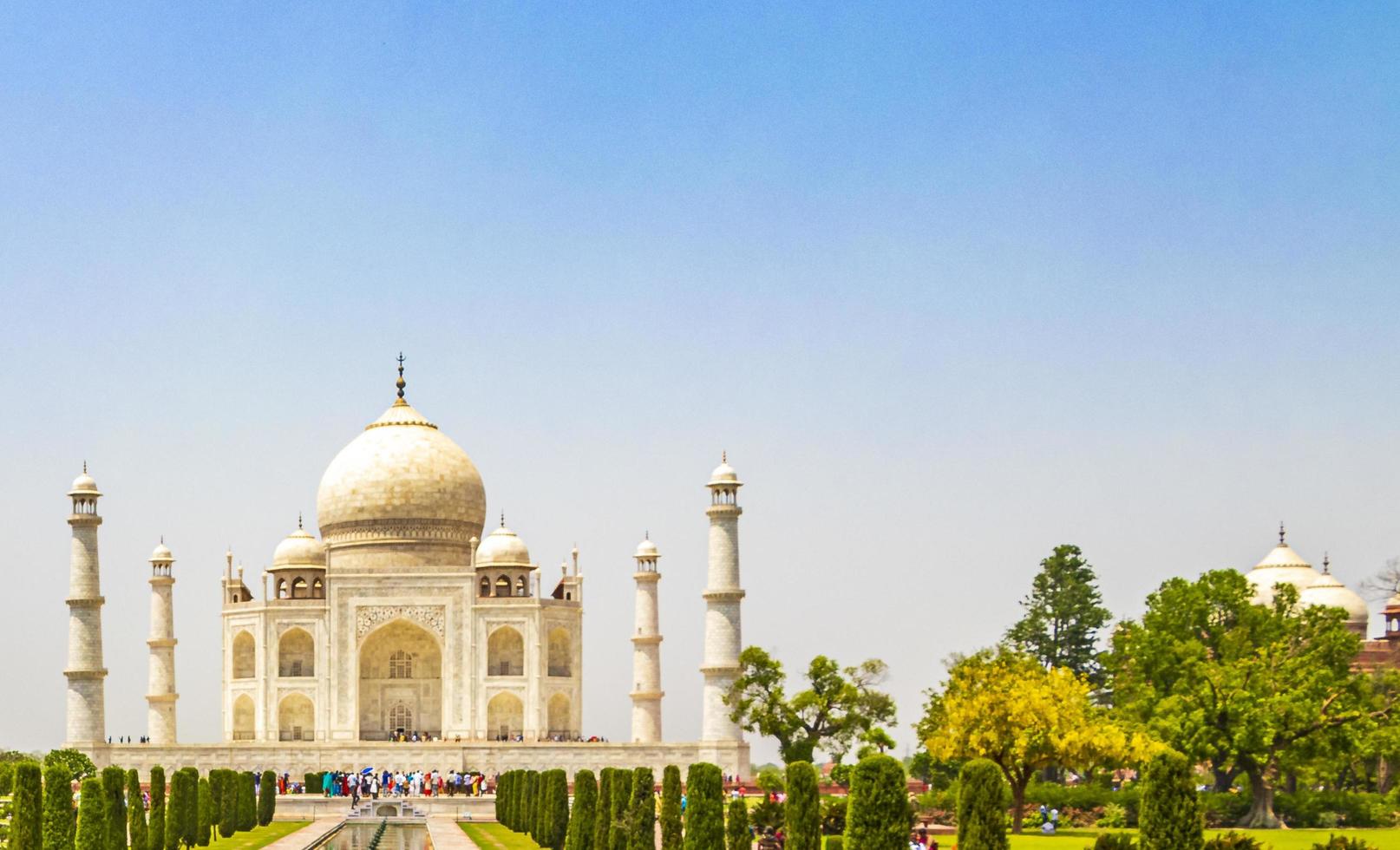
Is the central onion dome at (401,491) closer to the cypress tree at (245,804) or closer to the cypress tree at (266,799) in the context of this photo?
the cypress tree at (266,799)

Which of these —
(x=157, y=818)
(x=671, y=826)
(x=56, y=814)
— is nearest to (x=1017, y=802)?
(x=671, y=826)

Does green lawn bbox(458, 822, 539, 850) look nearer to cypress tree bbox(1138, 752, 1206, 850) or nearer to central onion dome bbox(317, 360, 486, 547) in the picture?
cypress tree bbox(1138, 752, 1206, 850)

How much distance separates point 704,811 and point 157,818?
1012cm

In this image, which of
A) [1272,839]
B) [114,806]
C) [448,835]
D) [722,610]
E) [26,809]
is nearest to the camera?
[26,809]

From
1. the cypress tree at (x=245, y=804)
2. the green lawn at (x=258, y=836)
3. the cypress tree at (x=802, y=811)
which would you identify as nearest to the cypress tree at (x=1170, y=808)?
the cypress tree at (x=802, y=811)

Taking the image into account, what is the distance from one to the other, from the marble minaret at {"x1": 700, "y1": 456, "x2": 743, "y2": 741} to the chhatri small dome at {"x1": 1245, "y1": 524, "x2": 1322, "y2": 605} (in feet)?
72.1

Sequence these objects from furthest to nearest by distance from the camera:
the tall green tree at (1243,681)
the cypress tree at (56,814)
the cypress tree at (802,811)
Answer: the tall green tree at (1243,681) → the cypress tree at (56,814) → the cypress tree at (802,811)

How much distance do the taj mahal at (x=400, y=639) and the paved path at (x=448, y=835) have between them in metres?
8.98

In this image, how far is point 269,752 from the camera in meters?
49.9

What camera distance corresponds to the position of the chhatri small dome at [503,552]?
56.4m

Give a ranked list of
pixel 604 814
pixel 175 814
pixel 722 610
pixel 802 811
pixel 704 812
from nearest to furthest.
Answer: pixel 802 811 → pixel 704 812 → pixel 604 814 → pixel 175 814 → pixel 722 610

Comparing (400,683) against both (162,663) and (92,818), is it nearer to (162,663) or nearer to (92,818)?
(162,663)

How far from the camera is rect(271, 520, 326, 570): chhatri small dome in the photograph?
58.2 metres

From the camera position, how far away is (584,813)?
27078 millimetres
